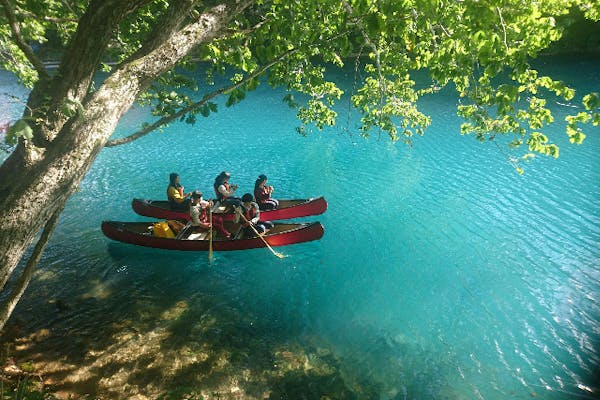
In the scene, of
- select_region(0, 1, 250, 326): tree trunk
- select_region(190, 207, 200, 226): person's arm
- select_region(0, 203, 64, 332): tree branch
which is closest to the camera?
select_region(0, 1, 250, 326): tree trunk

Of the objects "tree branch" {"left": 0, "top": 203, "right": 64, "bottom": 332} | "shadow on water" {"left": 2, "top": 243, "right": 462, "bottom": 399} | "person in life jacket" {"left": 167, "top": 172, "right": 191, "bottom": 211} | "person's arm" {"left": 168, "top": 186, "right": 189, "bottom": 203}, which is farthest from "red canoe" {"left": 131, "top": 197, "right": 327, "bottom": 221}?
"tree branch" {"left": 0, "top": 203, "right": 64, "bottom": 332}

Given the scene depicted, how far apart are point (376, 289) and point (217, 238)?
552 cm

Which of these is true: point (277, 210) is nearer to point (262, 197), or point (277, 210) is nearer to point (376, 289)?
point (262, 197)

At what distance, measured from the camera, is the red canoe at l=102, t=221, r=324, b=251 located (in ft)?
38.3

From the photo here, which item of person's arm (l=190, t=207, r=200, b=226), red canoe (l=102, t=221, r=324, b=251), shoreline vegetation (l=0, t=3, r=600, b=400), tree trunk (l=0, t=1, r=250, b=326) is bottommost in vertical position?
shoreline vegetation (l=0, t=3, r=600, b=400)

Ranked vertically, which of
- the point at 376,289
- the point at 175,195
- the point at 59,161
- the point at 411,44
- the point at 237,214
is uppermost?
the point at 411,44

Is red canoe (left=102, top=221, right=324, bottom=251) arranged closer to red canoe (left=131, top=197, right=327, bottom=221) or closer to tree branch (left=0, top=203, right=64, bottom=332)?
red canoe (left=131, top=197, right=327, bottom=221)

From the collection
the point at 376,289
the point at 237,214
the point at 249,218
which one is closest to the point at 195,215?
the point at 237,214

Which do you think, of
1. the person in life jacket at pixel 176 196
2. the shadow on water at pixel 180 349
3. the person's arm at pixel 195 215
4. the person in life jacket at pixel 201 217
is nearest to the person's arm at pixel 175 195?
the person in life jacket at pixel 176 196

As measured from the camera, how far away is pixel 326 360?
8211 millimetres

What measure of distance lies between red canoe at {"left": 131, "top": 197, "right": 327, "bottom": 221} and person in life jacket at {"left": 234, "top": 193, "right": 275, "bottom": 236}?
1.51m

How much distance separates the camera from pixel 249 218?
40.6 ft

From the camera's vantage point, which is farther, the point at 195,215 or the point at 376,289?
the point at 195,215

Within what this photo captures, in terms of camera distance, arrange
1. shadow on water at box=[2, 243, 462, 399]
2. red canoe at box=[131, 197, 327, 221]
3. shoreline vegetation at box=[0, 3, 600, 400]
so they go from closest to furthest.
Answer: shoreline vegetation at box=[0, 3, 600, 400] → shadow on water at box=[2, 243, 462, 399] → red canoe at box=[131, 197, 327, 221]
